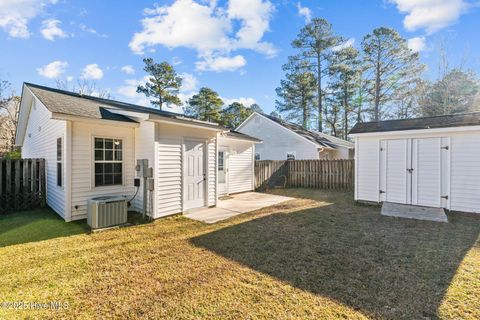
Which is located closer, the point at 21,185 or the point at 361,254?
the point at 361,254

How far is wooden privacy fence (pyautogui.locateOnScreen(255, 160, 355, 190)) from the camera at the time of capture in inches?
450

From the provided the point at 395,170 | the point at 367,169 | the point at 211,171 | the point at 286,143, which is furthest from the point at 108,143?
the point at 286,143

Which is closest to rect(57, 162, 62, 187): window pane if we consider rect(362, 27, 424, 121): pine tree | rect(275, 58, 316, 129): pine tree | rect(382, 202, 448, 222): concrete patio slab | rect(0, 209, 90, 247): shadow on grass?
rect(0, 209, 90, 247): shadow on grass

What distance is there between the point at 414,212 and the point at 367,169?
6.20ft

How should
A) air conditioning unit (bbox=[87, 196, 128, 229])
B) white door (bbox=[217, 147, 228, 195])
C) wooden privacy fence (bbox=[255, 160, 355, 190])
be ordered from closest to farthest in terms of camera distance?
air conditioning unit (bbox=[87, 196, 128, 229]), white door (bbox=[217, 147, 228, 195]), wooden privacy fence (bbox=[255, 160, 355, 190])

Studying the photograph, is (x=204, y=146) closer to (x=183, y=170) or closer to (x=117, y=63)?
(x=183, y=170)

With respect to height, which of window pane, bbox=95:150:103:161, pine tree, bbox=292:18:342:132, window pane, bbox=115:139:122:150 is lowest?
window pane, bbox=95:150:103:161

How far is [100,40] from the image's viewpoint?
41.1ft

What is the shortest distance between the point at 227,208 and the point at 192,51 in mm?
12078

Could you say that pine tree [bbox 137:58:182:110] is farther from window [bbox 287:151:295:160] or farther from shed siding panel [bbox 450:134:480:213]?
shed siding panel [bbox 450:134:480:213]

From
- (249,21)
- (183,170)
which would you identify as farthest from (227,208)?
(249,21)

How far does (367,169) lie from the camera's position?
7.67 metres

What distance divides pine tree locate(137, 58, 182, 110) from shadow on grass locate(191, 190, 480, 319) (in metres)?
21.0

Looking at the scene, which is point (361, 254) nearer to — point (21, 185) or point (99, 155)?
point (99, 155)
